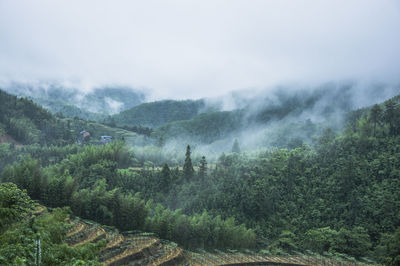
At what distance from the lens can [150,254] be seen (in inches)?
982

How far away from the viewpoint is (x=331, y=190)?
43.2 metres

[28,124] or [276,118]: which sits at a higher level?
[276,118]

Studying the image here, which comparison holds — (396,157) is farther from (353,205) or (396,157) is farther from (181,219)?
(181,219)

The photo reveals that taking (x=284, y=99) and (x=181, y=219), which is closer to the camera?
(x=181, y=219)

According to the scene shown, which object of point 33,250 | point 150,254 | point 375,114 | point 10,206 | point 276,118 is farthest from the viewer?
point 276,118

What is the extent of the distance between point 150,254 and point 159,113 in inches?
5437

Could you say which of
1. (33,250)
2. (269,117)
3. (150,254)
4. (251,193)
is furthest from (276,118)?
(33,250)

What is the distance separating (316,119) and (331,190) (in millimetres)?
70359

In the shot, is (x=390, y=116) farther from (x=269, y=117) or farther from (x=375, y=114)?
(x=269, y=117)

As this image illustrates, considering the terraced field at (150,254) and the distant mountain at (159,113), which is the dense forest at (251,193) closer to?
the terraced field at (150,254)

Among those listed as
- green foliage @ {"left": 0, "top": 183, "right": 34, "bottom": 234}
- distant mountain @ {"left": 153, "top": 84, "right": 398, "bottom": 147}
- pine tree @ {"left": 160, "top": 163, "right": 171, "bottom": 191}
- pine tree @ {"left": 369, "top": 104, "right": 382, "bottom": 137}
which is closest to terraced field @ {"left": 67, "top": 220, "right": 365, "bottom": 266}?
green foliage @ {"left": 0, "top": 183, "right": 34, "bottom": 234}

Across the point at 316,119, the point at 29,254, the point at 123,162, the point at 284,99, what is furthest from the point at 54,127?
the point at 284,99

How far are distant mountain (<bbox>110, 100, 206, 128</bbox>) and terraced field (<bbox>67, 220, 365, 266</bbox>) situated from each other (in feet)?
386

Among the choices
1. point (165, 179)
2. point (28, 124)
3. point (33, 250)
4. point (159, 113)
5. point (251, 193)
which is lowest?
point (251, 193)
